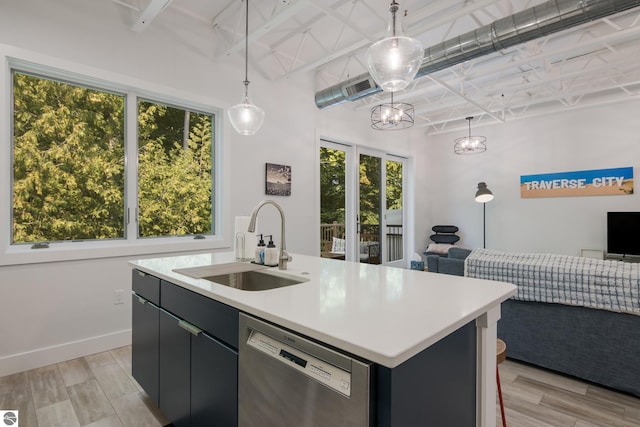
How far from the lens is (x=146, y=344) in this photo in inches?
78.5

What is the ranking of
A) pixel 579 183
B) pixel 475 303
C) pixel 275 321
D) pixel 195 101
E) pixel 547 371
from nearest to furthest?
pixel 275 321 < pixel 475 303 < pixel 547 371 < pixel 195 101 < pixel 579 183

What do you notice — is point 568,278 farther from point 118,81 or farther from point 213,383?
point 118,81

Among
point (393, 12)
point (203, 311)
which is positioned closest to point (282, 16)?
point (393, 12)

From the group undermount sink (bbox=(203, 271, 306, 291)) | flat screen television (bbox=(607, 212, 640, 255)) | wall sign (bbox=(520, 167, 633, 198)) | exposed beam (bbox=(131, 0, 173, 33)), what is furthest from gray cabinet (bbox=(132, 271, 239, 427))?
wall sign (bbox=(520, 167, 633, 198))

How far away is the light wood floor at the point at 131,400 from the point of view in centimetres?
196

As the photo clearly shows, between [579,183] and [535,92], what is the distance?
164cm

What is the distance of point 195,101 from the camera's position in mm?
3510

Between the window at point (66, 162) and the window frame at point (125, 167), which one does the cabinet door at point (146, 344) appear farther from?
the window at point (66, 162)

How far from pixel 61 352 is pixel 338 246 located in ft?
12.0

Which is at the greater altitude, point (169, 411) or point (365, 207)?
point (365, 207)

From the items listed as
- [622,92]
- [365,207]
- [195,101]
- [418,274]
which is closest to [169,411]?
[418,274]

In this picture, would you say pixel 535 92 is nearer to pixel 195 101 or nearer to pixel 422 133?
pixel 422 133

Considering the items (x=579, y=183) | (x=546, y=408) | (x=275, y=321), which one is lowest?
(x=546, y=408)

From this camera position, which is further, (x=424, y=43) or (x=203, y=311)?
(x=424, y=43)
